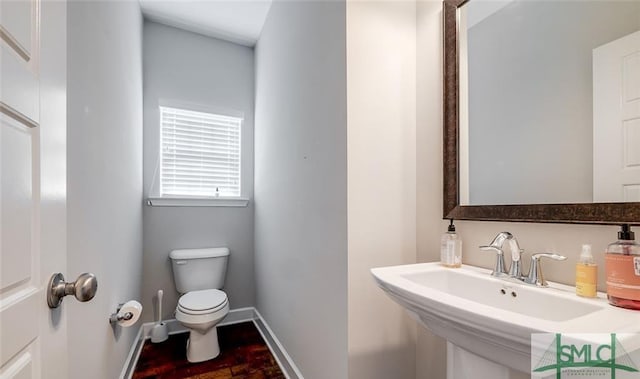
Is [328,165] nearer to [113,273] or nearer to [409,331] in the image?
[409,331]

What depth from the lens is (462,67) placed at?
1151 mm

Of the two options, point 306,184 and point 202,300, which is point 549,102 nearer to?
point 306,184

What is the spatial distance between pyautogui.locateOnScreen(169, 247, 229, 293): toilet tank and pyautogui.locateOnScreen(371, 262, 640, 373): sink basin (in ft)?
5.68

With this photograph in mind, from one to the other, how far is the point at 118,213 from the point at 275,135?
1.08 m

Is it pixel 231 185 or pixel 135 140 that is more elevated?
pixel 135 140

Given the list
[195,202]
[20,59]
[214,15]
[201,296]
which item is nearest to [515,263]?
[20,59]

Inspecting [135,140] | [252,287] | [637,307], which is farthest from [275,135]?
[637,307]

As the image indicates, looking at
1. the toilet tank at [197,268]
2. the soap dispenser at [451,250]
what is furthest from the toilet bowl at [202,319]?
the soap dispenser at [451,250]

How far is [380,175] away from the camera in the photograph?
1.23 meters

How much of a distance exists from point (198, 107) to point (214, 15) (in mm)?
741

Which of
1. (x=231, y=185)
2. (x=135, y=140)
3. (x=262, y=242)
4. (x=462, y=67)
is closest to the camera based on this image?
(x=462, y=67)

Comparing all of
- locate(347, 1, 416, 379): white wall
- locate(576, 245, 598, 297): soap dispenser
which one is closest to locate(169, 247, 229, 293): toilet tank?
locate(347, 1, 416, 379): white wall

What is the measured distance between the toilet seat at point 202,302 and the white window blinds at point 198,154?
0.86 meters

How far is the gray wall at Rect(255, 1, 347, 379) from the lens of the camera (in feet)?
4.01
